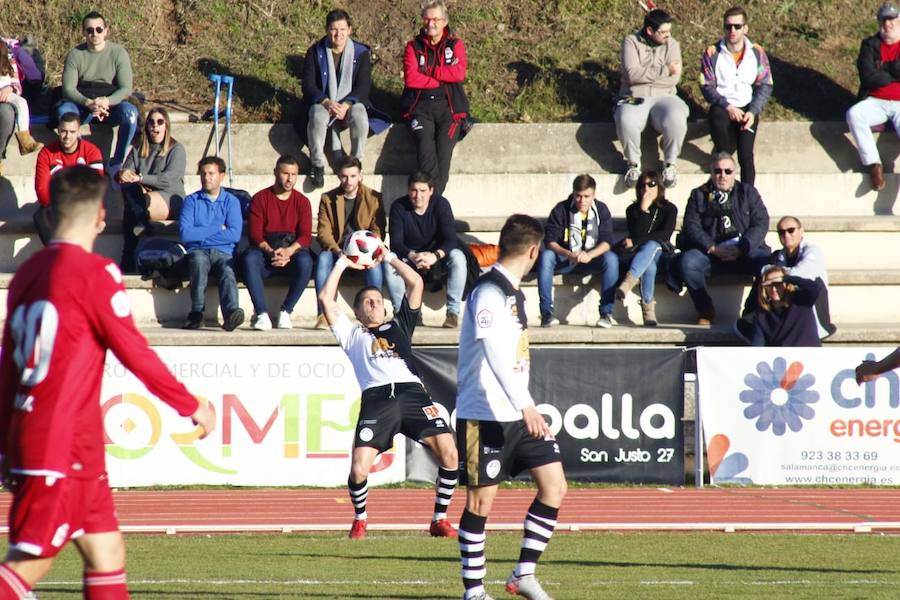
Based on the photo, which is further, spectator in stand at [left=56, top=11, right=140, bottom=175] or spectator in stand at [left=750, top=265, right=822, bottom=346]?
spectator in stand at [left=56, top=11, right=140, bottom=175]

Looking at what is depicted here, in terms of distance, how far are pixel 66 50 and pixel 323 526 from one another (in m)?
10.8

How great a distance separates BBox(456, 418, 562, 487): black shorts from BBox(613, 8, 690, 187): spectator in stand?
923 cm

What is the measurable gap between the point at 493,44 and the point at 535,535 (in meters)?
13.2

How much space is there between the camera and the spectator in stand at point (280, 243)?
13547mm

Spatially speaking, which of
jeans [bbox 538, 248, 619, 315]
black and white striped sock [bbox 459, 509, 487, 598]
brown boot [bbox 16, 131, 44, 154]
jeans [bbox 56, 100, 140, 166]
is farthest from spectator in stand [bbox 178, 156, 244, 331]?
black and white striped sock [bbox 459, 509, 487, 598]

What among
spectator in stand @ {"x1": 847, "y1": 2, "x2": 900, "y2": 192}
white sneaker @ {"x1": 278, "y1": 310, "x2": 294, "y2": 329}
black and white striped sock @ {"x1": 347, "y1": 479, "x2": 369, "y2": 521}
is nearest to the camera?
black and white striped sock @ {"x1": 347, "y1": 479, "x2": 369, "y2": 521}

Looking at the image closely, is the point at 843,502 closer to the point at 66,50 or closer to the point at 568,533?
the point at 568,533

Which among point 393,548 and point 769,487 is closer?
point 393,548

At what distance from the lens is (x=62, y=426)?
15.3 feet

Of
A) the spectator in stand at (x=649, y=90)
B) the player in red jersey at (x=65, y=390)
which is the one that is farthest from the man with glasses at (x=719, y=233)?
the player in red jersey at (x=65, y=390)

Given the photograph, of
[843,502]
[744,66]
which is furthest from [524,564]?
[744,66]

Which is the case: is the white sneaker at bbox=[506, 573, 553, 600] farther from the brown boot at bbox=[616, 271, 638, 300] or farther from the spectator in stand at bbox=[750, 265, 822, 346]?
the brown boot at bbox=[616, 271, 638, 300]

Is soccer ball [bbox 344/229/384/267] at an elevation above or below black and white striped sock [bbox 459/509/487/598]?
above

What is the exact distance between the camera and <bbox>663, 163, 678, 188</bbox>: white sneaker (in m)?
15.4
